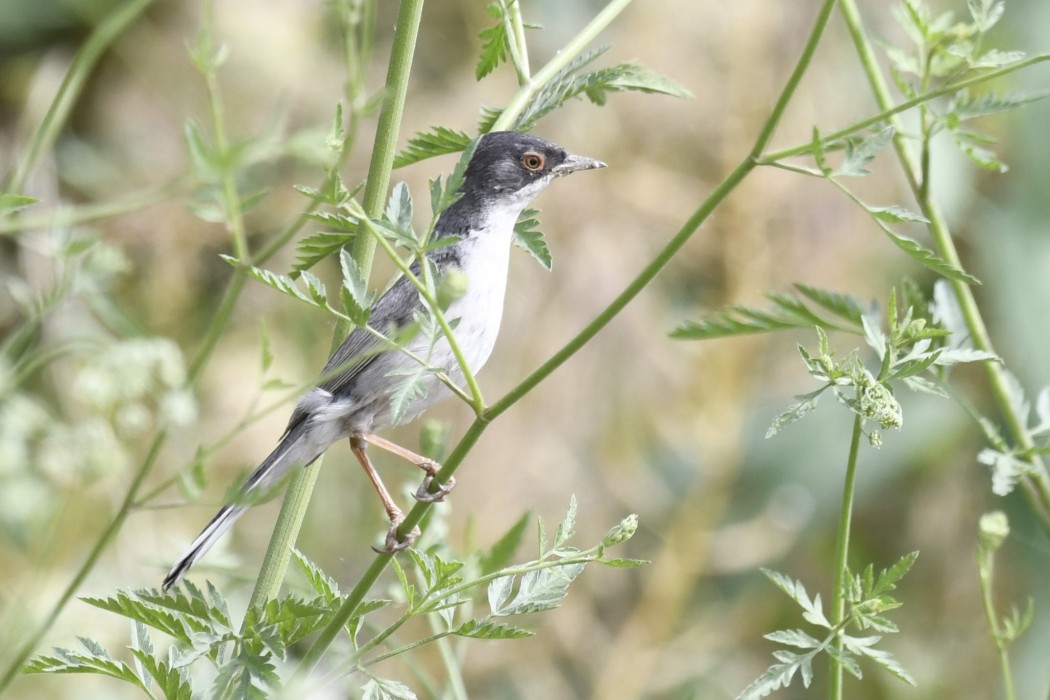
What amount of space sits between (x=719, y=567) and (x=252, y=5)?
4203 mm

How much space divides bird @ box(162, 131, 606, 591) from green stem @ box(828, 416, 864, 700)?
103 cm

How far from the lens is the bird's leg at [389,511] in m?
1.83

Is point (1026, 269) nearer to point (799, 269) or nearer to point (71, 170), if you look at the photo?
point (799, 269)

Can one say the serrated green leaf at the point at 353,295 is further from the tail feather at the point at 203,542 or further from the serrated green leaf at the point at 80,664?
the tail feather at the point at 203,542

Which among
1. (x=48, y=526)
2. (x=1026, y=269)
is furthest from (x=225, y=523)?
(x=1026, y=269)

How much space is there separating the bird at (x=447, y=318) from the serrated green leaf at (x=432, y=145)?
54cm

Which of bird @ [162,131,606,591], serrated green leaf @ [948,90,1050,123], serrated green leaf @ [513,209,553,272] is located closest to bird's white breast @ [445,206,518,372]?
bird @ [162,131,606,591]

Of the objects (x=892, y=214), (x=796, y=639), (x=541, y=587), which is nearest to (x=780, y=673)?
(x=796, y=639)

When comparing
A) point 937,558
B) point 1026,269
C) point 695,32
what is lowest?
point 937,558

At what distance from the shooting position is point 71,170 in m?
6.43

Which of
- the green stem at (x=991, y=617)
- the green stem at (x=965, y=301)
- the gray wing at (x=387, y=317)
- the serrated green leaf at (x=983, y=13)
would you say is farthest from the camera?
the gray wing at (x=387, y=317)

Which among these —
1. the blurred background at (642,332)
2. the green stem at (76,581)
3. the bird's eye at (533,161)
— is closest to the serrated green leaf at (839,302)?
the green stem at (76,581)

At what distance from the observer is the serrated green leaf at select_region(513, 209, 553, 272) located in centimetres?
199

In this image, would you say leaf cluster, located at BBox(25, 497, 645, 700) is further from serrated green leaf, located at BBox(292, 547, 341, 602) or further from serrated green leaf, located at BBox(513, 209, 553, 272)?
serrated green leaf, located at BBox(513, 209, 553, 272)
